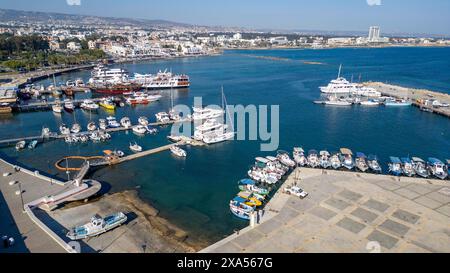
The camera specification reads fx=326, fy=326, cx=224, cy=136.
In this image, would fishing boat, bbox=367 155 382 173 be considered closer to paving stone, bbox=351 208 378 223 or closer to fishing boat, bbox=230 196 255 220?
paving stone, bbox=351 208 378 223

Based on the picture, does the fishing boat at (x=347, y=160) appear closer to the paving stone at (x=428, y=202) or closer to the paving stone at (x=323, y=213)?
the paving stone at (x=428, y=202)

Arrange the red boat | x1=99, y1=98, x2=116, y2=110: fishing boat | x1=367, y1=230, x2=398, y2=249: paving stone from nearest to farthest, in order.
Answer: x1=367, y1=230, x2=398, y2=249: paving stone → x1=99, y1=98, x2=116, y2=110: fishing boat → the red boat

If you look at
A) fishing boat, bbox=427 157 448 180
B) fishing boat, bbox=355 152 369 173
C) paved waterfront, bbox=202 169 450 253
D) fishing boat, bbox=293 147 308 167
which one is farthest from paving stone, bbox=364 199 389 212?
fishing boat, bbox=427 157 448 180

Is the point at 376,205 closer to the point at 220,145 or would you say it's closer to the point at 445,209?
the point at 445,209

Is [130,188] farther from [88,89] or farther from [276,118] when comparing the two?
[88,89]

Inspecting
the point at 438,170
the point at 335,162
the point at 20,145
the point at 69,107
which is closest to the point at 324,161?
the point at 335,162

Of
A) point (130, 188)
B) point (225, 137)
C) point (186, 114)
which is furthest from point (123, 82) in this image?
point (130, 188)
